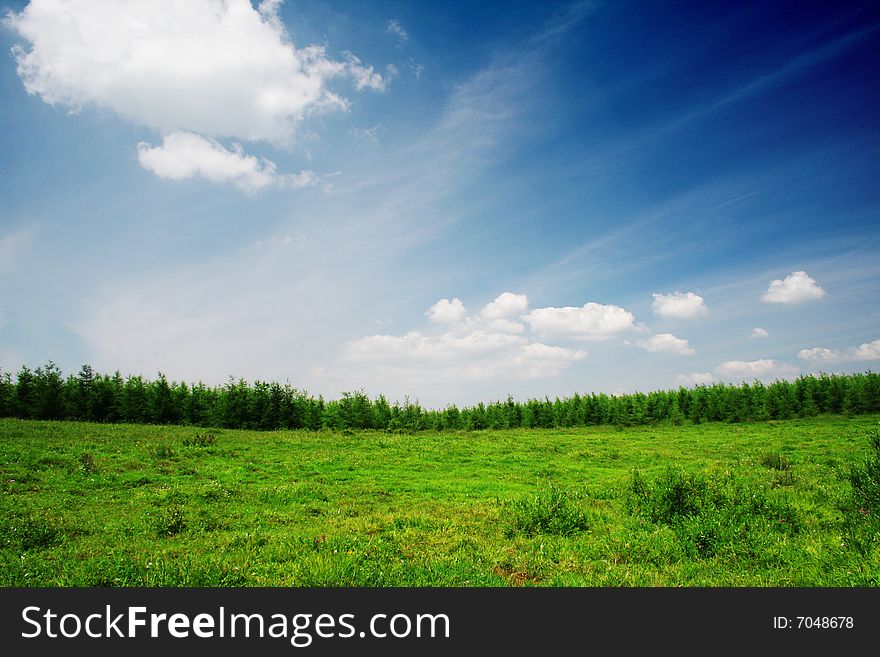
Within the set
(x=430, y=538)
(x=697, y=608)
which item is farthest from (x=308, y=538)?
(x=697, y=608)

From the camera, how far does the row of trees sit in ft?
206

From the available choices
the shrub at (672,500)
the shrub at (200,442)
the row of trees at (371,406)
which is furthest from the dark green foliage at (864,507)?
the row of trees at (371,406)

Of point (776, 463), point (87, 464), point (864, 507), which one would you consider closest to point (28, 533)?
point (87, 464)

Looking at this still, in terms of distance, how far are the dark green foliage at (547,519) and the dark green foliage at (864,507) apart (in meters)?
5.89

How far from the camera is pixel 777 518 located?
11609mm

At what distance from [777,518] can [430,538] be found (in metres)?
9.38

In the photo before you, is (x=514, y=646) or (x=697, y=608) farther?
(x=697, y=608)

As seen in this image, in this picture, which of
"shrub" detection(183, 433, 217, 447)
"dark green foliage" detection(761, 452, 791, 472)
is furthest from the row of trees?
"dark green foliage" detection(761, 452, 791, 472)

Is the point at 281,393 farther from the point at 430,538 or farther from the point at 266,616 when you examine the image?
the point at 266,616

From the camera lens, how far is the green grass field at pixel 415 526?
827 centimetres

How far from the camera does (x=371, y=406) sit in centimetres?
7494

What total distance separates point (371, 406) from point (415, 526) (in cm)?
6360

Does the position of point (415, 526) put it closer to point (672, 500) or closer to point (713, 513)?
point (672, 500)

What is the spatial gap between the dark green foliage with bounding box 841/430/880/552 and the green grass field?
103mm
